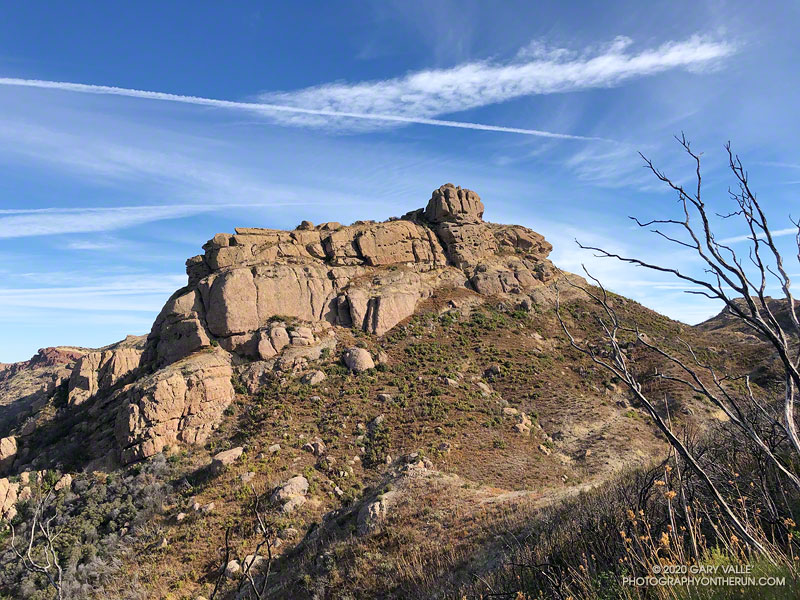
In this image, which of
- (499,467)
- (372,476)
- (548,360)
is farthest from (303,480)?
(548,360)

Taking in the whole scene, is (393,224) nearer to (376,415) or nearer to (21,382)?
(376,415)

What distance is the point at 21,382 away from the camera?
65188 millimetres

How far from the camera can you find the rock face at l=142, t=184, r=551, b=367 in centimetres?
3028

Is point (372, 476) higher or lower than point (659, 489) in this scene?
lower

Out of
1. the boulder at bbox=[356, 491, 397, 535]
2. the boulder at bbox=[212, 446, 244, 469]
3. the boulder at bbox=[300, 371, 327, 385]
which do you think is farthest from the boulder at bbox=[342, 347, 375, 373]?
the boulder at bbox=[356, 491, 397, 535]

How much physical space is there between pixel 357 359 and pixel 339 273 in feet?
32.9

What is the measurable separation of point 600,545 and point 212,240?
3690 centimetres

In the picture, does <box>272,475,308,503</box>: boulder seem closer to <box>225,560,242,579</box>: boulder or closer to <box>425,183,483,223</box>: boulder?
<box>225,560,242,579</box>: boulder

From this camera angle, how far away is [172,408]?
23.7 meters

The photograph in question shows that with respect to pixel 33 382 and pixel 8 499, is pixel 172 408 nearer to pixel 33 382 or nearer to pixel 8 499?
pixel 8 499

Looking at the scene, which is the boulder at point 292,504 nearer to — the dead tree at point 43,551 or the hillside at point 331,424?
the hillside at point 331,424

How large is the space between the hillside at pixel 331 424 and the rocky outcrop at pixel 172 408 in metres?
0.10

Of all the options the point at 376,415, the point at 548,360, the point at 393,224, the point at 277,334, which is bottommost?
Result: the point at 376,415

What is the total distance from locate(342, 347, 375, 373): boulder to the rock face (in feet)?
13.0
